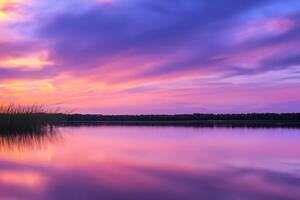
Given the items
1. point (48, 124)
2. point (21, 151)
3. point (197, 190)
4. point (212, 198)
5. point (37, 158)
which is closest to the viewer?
point (212, 198)

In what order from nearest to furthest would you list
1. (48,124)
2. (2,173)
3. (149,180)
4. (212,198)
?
1. (212,198)
2. (149,180)
3. (2,173)
4. (48,124)

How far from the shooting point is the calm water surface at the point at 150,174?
19.3 feet

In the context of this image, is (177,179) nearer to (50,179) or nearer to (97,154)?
(50,179)

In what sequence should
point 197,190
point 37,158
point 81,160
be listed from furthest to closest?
1. point 37,158
2. point 81,160
3. point 197,190

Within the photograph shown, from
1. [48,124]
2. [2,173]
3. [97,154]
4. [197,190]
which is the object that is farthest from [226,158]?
[48,124]

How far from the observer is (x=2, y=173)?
26.1 feet

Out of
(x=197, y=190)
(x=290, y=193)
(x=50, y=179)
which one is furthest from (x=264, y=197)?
(x=50, y=179)

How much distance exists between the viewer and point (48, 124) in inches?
813

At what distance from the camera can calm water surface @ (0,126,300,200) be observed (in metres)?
5.89

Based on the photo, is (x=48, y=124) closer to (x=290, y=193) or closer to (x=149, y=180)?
(x=149, y=180)

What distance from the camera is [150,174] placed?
761 centimetres

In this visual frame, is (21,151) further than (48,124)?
No

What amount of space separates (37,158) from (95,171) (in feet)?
9.99

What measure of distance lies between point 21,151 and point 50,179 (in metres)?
5.19
